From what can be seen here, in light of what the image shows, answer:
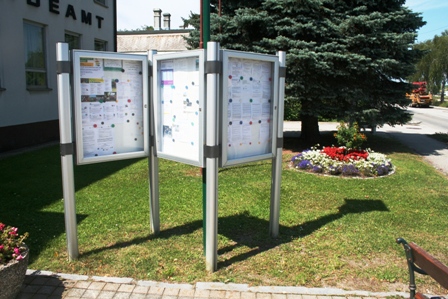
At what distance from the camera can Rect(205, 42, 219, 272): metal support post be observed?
3742 mm

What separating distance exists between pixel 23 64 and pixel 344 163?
8.83 m

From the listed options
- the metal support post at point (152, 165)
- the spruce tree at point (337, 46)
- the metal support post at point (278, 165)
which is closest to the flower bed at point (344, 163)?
the spruce tree at point (337, 46)

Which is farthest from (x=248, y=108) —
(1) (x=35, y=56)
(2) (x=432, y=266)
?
(1) (x=35, y=56)

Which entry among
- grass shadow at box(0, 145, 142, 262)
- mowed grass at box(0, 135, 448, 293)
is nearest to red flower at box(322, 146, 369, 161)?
mowed grass at box(0, 135, 448, 293)

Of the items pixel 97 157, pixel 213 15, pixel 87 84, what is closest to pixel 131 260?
pixel 97 157

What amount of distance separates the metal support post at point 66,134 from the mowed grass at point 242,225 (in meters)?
0.40

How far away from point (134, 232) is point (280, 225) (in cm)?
192

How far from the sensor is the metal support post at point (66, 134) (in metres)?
3.79

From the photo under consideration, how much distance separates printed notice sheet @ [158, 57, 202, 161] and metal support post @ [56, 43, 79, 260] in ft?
3.18

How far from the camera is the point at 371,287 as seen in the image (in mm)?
3773

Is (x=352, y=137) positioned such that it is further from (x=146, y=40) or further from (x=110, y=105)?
(x=146, y=40)

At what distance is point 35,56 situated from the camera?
1167 centimetres

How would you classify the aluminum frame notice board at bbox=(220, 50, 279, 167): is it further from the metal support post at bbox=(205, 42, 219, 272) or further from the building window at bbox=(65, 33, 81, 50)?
the building window at bbox=(65, 33, 81, 50)

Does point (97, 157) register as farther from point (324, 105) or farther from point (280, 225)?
point (324, 105)
